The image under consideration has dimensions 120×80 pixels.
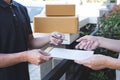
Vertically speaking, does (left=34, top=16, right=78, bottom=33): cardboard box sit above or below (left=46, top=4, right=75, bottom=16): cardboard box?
below

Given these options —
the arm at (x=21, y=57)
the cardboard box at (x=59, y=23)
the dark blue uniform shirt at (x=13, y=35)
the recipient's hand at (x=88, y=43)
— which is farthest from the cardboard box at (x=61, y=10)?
the arm at (x=21, y=57)

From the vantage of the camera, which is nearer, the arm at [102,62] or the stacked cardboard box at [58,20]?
the arm at [102,62]

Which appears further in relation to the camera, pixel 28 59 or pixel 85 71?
pixel 85 71

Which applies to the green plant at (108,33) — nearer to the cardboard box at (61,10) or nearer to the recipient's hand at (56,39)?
the cardboard box at (61,10)

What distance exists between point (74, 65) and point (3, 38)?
783mm

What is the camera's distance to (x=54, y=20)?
9.23 feet

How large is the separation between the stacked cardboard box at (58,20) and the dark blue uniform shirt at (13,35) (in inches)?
23.2

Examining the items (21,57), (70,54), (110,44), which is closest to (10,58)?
(21,57)

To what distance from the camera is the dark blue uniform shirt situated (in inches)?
79.4

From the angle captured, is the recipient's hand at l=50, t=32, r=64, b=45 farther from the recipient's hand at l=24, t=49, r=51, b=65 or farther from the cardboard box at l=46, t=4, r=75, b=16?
the cardboard box at l=46, t=4, r=75, b=16

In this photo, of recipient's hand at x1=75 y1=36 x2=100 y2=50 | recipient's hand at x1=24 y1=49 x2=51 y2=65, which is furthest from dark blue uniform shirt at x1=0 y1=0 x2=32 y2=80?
recipient's hand at x1=75 y1=36 x2=100 y2=50

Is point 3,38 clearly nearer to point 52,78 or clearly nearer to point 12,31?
point 12,31

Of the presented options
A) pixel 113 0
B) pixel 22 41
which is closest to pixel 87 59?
pixel 22 41

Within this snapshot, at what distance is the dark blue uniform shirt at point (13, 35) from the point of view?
202 cm
